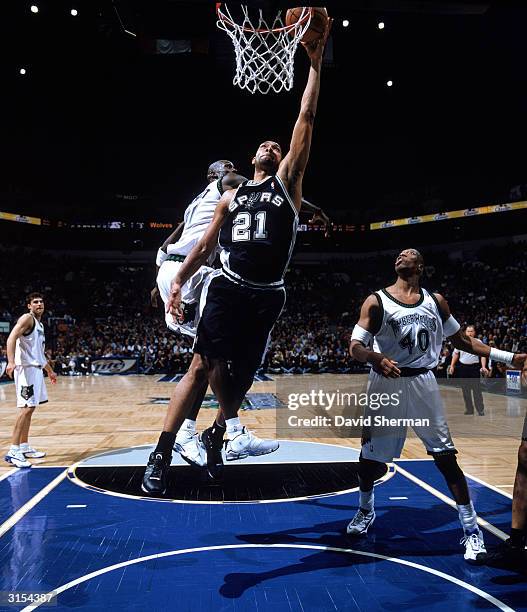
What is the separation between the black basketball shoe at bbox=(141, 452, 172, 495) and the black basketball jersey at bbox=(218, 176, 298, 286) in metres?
1.06

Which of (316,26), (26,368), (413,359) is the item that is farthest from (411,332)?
(26,368)

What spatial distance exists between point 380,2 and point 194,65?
551 inches

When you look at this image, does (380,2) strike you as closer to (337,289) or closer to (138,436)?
(138,436)

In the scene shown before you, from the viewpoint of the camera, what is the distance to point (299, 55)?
1493 centimetres

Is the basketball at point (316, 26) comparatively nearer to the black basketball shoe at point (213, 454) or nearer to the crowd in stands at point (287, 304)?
the black basketball shoe at point (213, 454)

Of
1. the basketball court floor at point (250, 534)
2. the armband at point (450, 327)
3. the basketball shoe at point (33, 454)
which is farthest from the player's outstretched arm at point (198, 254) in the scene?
the basketball shoe at point (33, 454)

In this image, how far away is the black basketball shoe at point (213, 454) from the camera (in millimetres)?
3251

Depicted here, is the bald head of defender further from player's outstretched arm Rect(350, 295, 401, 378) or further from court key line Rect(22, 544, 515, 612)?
court key line Rect(22, 544, 515, 612)

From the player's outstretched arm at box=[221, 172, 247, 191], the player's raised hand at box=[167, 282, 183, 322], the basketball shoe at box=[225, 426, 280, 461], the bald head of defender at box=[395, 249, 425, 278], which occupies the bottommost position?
the basketball shoe at box=[225, 426, 280, 461]

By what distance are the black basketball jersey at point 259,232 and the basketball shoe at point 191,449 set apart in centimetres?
116

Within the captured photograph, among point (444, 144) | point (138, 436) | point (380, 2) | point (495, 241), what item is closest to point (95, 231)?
point (444, 144)

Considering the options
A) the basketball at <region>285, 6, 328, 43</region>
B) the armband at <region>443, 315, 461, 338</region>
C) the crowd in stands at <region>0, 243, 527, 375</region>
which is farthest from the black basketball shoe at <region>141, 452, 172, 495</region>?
the crowd in stands at <region>0, 243, 527, 375</region>

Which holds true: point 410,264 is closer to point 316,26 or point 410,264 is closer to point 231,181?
point 231,181

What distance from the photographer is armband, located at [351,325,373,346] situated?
3.89 meters
